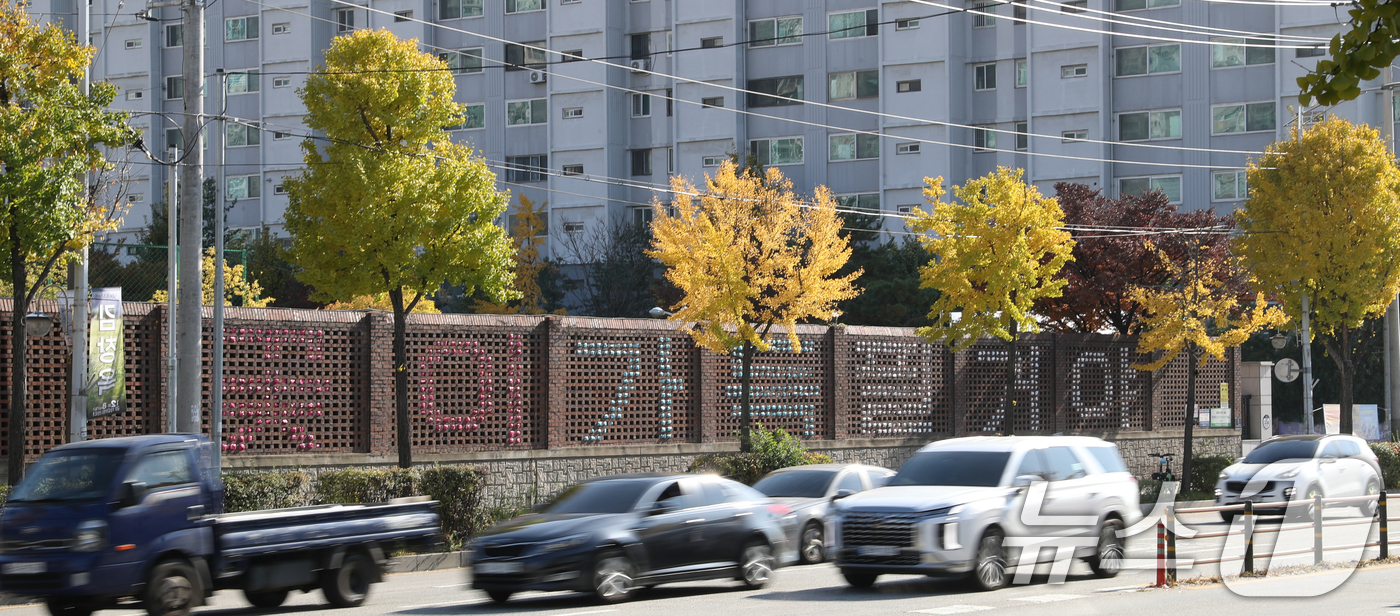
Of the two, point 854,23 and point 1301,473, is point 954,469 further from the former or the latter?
point 854,23

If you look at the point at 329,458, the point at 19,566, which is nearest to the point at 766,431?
the point at 329,458

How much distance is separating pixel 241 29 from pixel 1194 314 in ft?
161

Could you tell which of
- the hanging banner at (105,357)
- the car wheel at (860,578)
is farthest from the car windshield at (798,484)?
the hanging banner at (105,357)

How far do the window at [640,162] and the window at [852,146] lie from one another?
8.62 metres

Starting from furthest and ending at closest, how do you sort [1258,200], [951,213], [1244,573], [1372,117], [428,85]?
[1372,117] → [1258,200] → [951,213] → [428,85] → [1244,573]

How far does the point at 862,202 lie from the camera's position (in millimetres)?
59312

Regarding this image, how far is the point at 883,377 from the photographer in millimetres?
32344

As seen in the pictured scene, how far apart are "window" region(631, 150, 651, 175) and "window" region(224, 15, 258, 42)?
1942 cm

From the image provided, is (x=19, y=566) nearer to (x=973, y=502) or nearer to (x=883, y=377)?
(x=973, y=502)

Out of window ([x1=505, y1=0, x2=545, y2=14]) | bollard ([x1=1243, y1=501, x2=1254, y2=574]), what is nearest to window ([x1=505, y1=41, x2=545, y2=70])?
window ([x1=505, y1=0, x2=545, y2=14])

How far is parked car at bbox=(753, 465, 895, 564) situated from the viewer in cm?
1848

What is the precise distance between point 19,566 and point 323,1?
56.5m

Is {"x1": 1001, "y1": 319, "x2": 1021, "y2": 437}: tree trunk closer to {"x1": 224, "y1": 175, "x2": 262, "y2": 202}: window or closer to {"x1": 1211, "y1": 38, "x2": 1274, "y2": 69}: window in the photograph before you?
{"x1": 1211, "y1": 38, "x2": 1274, "y2": 69}: window

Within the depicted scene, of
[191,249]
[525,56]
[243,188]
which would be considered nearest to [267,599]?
[191,249]
